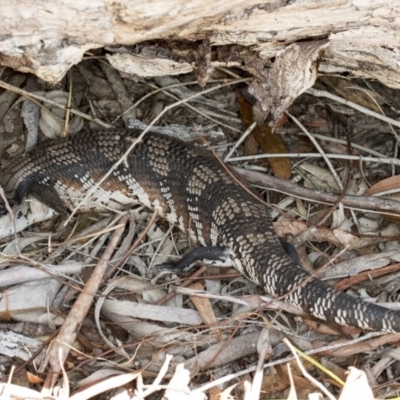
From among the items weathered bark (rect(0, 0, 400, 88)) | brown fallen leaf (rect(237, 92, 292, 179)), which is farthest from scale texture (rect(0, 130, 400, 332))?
weathered bark (rect(0, 0, 400, 88))

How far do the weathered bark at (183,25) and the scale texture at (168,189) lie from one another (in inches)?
43.6

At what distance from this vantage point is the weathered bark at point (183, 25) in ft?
9.56

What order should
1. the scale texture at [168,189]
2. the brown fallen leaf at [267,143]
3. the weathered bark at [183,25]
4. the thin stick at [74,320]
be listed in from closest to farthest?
the weathered bark at [183,25] → the thin stick at [74,320] → the scale texture at [168,189] → the brown fallen leaf at [267,143]

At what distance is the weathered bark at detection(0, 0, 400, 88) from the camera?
9.56 ft

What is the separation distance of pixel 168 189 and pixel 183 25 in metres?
1.56

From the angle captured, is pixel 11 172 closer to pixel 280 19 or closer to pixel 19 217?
pixel 19 217

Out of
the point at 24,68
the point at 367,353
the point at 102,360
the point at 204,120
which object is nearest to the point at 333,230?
the point at 367,353

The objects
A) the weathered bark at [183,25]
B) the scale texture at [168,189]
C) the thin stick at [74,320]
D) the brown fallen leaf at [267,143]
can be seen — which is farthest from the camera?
the brown fallen leaf at [267,143]

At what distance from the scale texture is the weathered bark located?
1107 millimetres

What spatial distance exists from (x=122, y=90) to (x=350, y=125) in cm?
153

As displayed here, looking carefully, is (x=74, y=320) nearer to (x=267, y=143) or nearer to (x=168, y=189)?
(x=168, y=189)

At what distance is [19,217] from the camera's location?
459 centimetres

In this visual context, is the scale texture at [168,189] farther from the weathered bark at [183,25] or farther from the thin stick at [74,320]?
the weathered bark at [183,25]

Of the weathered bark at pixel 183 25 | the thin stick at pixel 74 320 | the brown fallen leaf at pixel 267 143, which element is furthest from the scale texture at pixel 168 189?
the weathered bark at pixel 183 25
